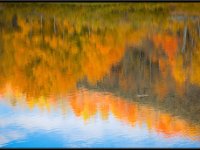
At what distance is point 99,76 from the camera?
515 centimetres

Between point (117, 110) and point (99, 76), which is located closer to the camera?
point (117, 110)

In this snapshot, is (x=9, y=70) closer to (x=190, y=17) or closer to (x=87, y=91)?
(x=87, y=91)

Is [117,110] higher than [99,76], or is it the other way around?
[99,76]

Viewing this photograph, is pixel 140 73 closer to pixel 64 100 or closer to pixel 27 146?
pixel 64 100

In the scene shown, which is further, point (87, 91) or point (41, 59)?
point (41, 59)

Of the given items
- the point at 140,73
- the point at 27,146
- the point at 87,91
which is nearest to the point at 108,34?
the point at 140,73

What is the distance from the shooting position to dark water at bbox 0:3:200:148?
3820mm

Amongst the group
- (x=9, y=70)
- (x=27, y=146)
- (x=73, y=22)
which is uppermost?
(x=73, y=22)

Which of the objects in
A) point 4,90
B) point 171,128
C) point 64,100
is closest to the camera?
point 171,128

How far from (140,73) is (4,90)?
159 centimetres

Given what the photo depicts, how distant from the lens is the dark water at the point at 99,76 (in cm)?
382

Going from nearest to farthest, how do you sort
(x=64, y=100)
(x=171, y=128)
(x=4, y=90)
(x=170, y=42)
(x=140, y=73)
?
(x=171, y=128) < (x=64, y=100) < (x=4, y=90) < (x=140, y=73) < (x=170, y=42)

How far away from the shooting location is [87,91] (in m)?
4.70

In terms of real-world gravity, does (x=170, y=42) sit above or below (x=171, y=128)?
above
